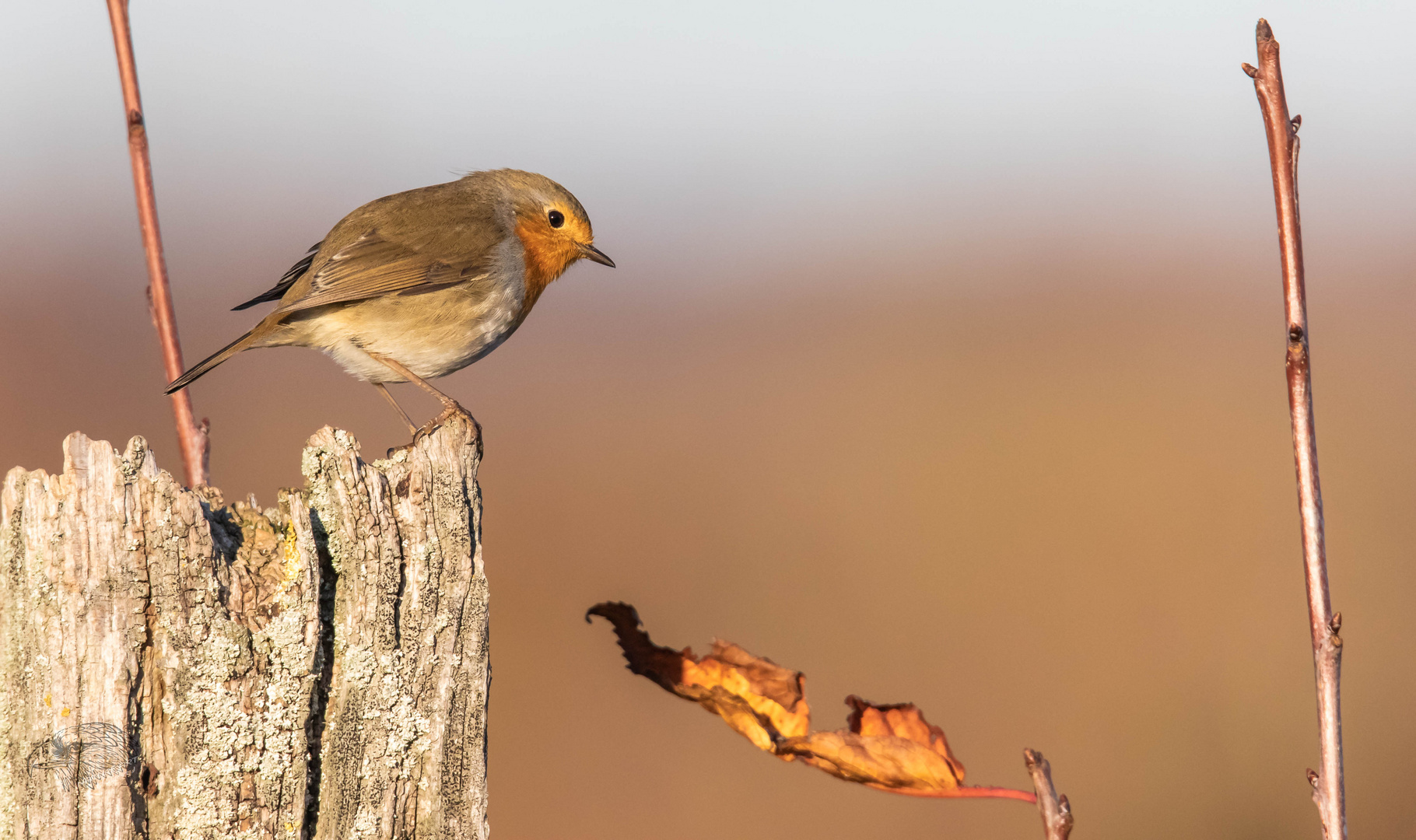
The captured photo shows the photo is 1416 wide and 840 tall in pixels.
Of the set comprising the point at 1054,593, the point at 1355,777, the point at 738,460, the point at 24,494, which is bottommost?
the point at 1355,777

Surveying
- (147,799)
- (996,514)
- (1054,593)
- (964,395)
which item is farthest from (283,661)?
(964,395)

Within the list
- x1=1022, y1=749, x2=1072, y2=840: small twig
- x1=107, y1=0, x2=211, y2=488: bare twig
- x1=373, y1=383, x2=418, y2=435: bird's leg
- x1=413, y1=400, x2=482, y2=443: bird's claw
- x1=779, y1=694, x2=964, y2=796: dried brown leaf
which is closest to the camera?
x1=1022, y1=749, x2=1072, y2=840: small twig

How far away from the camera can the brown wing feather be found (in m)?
3.53

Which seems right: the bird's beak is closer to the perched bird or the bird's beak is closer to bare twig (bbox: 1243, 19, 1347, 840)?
the perched bird

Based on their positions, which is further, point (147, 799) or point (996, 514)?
point (996, 514)

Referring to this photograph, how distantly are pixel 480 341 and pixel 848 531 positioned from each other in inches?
226

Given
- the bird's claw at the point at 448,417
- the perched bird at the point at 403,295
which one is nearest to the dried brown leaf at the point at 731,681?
the bird's claw at the point at 448,417

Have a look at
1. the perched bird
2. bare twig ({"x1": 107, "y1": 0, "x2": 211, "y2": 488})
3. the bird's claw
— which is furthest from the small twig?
the perched bird

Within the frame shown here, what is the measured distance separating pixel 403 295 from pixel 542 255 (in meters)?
0.69

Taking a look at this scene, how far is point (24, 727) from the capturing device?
145 centimetres

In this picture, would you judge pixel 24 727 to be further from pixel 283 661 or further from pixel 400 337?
pixel 400 337

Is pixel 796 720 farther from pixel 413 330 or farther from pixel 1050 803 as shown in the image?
pixel 413 330

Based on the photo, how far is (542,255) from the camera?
4.15 meters

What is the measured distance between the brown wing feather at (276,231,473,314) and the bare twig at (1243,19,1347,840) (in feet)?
9.61
